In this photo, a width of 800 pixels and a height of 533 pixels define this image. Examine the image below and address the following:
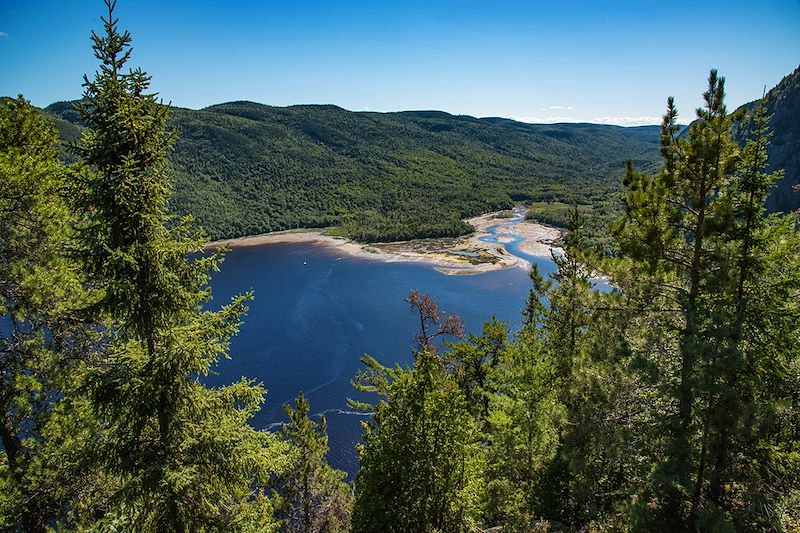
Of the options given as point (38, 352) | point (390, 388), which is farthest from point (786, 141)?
point (38, 352)

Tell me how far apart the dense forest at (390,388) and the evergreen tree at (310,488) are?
10.9 m

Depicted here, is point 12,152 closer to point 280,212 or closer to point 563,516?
point 563,516

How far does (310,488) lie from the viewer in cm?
2509

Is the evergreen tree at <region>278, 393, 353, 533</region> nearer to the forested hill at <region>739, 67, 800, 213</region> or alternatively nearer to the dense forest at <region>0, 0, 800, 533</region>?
the dense forest at <region>0, 0, 800, 533</region>

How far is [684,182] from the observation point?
11.2 m

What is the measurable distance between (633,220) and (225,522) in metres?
11.3

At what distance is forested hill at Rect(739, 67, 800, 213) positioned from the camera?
3750 inches

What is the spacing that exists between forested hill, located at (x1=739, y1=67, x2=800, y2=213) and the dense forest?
10264 cm

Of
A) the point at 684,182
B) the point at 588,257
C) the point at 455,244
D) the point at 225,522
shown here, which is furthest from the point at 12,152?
the point at 455,244

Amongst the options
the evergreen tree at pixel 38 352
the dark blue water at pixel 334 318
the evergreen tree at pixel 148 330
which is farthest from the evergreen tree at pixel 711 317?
the dark blue water at pixel 334 318

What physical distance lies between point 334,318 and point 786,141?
10679 cm

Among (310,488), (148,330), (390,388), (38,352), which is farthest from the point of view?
(310,488)

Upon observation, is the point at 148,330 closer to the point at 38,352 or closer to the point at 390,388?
the point at 38,352

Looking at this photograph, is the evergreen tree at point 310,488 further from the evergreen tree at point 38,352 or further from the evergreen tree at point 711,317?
the evergreen tree at point 711,317
